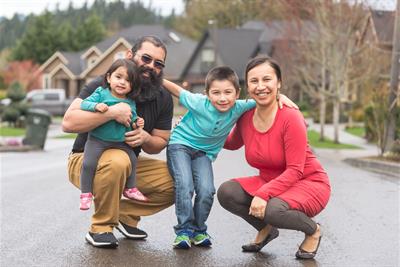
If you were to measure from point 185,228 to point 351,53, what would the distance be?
19188 millimetres

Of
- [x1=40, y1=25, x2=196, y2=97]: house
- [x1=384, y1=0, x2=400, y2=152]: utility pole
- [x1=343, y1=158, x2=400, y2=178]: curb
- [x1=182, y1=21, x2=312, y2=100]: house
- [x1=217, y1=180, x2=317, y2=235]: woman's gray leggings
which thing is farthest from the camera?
[x1=40, y1=25, x2=196, y2=97]: house

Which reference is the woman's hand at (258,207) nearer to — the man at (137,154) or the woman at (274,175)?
the woman at (274,175)

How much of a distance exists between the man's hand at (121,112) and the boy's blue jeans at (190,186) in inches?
22.0

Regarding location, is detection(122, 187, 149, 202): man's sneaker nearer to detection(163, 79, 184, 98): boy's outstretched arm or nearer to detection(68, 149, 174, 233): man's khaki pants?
detection(68, 149, 174, 233): man's khaki pants

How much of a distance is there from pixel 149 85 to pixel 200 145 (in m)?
0.66

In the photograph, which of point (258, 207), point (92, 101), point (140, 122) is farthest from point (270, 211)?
point (92, 101)

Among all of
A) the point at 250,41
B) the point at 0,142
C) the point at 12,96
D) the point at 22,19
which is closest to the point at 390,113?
the point at 0,142

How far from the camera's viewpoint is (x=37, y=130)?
66.5 feet

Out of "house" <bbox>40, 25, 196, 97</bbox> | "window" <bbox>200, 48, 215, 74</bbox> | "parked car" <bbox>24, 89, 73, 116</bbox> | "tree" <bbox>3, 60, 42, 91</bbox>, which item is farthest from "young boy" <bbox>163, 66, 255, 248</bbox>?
"tree" <bbox>3, 60, 42, 91</bbox>

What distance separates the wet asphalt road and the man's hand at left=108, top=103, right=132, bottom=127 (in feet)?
3.39

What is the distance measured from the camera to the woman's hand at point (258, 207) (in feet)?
16.5

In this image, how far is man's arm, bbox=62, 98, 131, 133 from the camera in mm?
5195

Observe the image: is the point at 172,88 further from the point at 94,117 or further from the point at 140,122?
the point at 94,117

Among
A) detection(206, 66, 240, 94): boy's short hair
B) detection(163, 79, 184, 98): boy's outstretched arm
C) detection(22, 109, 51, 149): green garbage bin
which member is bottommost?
detection(22, 109, 51, 149): green garbage bin
